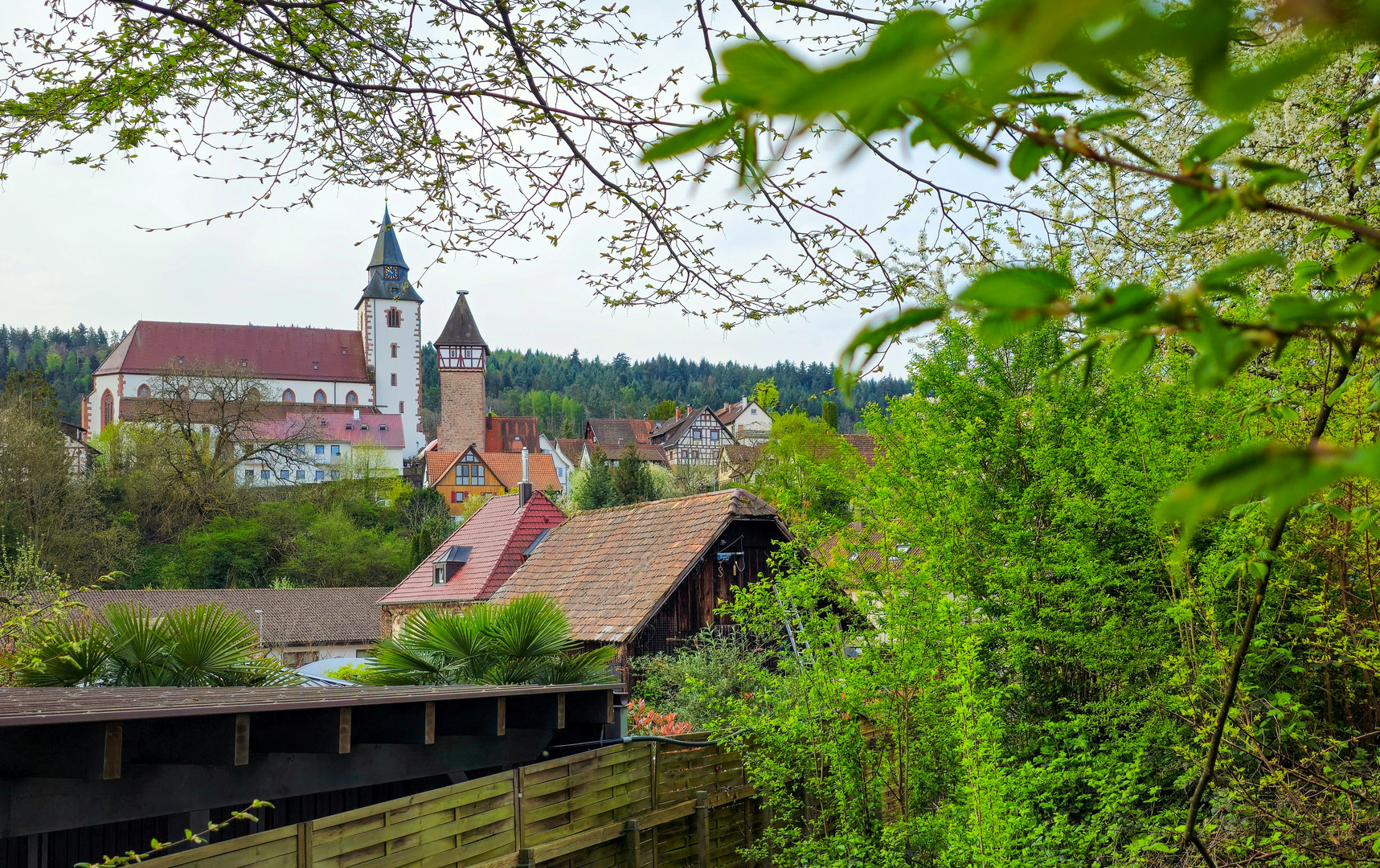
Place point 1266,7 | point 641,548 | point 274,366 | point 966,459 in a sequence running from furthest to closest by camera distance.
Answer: point 274,366
point 641,548
point 966,459
point 1266,7

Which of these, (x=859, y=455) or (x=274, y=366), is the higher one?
(x=274, y=366)

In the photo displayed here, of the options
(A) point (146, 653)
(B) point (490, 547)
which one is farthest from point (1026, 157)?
(B) point (490, 547)

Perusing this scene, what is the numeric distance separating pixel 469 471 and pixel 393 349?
23.3 m

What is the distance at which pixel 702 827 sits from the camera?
8.12 metres

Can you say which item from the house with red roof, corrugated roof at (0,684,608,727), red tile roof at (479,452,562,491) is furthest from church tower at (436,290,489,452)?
corrugated roof at (0,684,608,727)

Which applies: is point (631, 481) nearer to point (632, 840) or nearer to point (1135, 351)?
point (632, 840)

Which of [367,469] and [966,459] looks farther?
[367,469]

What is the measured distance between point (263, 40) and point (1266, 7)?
5.03 meters

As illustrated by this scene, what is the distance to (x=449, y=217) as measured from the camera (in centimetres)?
485

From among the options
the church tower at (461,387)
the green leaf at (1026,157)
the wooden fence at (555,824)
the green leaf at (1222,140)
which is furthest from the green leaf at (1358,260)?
the church tower at (461,387)

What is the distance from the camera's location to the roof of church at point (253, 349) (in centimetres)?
7112

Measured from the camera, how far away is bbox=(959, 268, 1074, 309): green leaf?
0.64 meters

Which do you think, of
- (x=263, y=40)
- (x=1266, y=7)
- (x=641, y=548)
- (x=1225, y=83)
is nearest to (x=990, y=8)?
(x=1225, y=83)

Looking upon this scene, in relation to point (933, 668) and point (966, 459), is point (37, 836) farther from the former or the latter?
point (966, 459)
